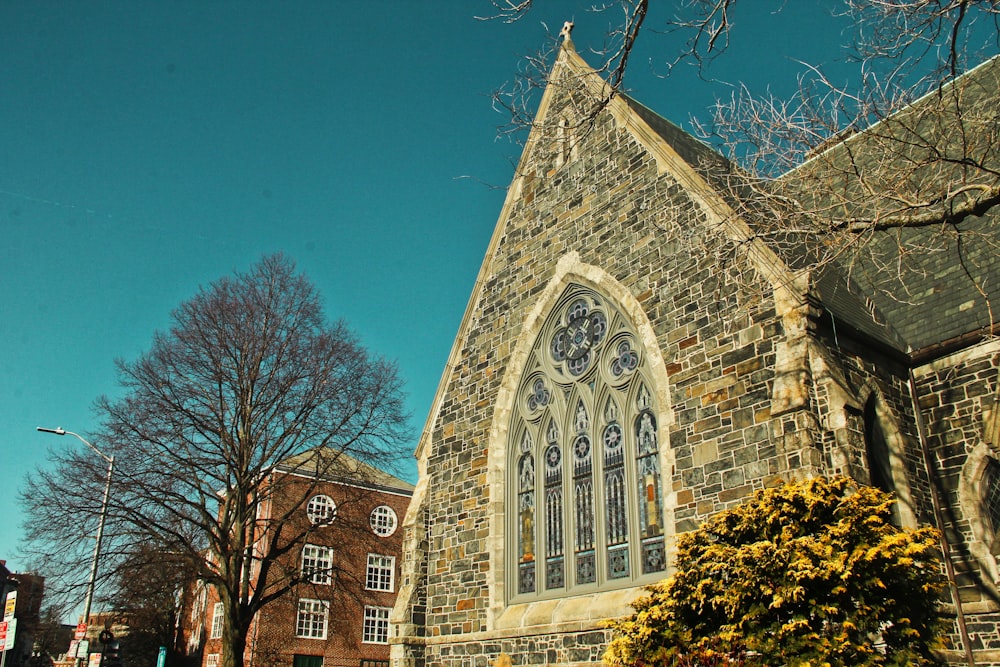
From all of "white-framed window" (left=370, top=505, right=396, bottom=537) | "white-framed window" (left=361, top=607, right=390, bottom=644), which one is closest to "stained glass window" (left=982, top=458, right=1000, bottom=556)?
"white-framed window" (left=361, top=607, right=390, bottom=644)

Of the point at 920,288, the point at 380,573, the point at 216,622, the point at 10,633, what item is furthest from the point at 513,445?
the point at 216,622

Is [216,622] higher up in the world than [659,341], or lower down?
lower down

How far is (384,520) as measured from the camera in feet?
121

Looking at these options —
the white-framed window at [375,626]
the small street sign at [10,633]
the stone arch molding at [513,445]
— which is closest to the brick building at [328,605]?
the white-framed window at [375,626]

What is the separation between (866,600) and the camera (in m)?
8.01

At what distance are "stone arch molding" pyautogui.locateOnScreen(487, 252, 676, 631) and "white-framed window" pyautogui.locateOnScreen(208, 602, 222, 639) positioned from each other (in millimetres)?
25313

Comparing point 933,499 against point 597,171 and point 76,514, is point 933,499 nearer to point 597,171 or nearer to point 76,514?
point 597,171

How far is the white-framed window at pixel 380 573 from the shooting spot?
3497 centimetres

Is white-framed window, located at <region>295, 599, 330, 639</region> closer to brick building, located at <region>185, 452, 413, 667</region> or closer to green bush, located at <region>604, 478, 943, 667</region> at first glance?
brick building, located at <region>185, 452, 413, 667</region>

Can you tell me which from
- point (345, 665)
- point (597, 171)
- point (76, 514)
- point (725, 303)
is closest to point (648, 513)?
point (725, 303)

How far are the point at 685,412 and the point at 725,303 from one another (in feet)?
5.37

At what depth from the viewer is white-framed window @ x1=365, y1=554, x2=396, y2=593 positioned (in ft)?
115

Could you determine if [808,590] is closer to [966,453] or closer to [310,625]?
[966,453]

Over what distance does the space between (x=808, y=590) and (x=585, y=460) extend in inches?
210
